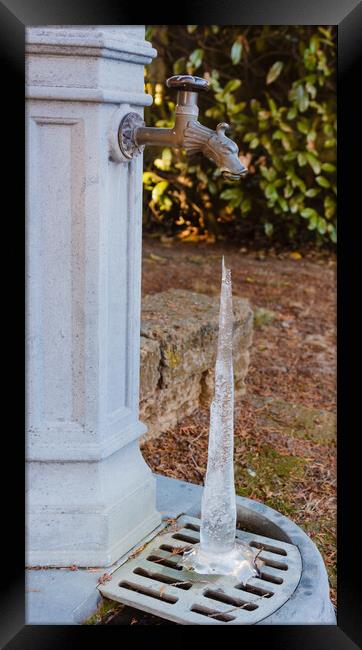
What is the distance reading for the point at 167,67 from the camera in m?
5.45

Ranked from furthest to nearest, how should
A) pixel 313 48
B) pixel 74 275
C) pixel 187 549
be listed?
pixel 313 48, pixel 187 549, pixel 74 275

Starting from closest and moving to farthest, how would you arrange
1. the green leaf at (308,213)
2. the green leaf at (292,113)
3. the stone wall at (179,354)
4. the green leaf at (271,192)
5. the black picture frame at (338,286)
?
the black picture frame at (338,286) → the stone wall at (179,354) → the green leaf at (292,113) → the green leaf at (271,192) → the green leaf at (308,213)

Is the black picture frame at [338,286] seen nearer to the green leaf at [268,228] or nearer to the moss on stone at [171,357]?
the moss on stone at [171,357]

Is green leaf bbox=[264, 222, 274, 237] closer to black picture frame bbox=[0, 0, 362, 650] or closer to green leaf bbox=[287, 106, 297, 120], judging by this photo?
green leaf bbox=[287, 106, 297, 120]

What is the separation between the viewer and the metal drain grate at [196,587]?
5.16ft

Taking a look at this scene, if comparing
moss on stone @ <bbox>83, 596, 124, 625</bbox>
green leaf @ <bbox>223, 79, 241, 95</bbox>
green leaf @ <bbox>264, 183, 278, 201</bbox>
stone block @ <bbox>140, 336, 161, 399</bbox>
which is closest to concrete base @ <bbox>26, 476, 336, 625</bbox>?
moss on stone @ <bbox>83, 596, 124, 625</bbox>

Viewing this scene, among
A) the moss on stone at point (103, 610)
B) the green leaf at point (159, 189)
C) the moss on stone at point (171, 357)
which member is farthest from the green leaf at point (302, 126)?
the moss on stone at point (103, 610)

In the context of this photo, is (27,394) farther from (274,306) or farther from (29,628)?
(274,306)

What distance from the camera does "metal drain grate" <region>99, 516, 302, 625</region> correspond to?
5.16 feet

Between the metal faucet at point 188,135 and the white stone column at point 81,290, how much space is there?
0.13ft

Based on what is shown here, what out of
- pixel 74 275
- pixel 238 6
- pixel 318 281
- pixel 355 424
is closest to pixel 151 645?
pixel 355 424

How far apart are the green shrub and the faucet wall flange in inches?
140

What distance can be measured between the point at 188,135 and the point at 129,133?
0.44 ft

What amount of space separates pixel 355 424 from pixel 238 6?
2.69ft
